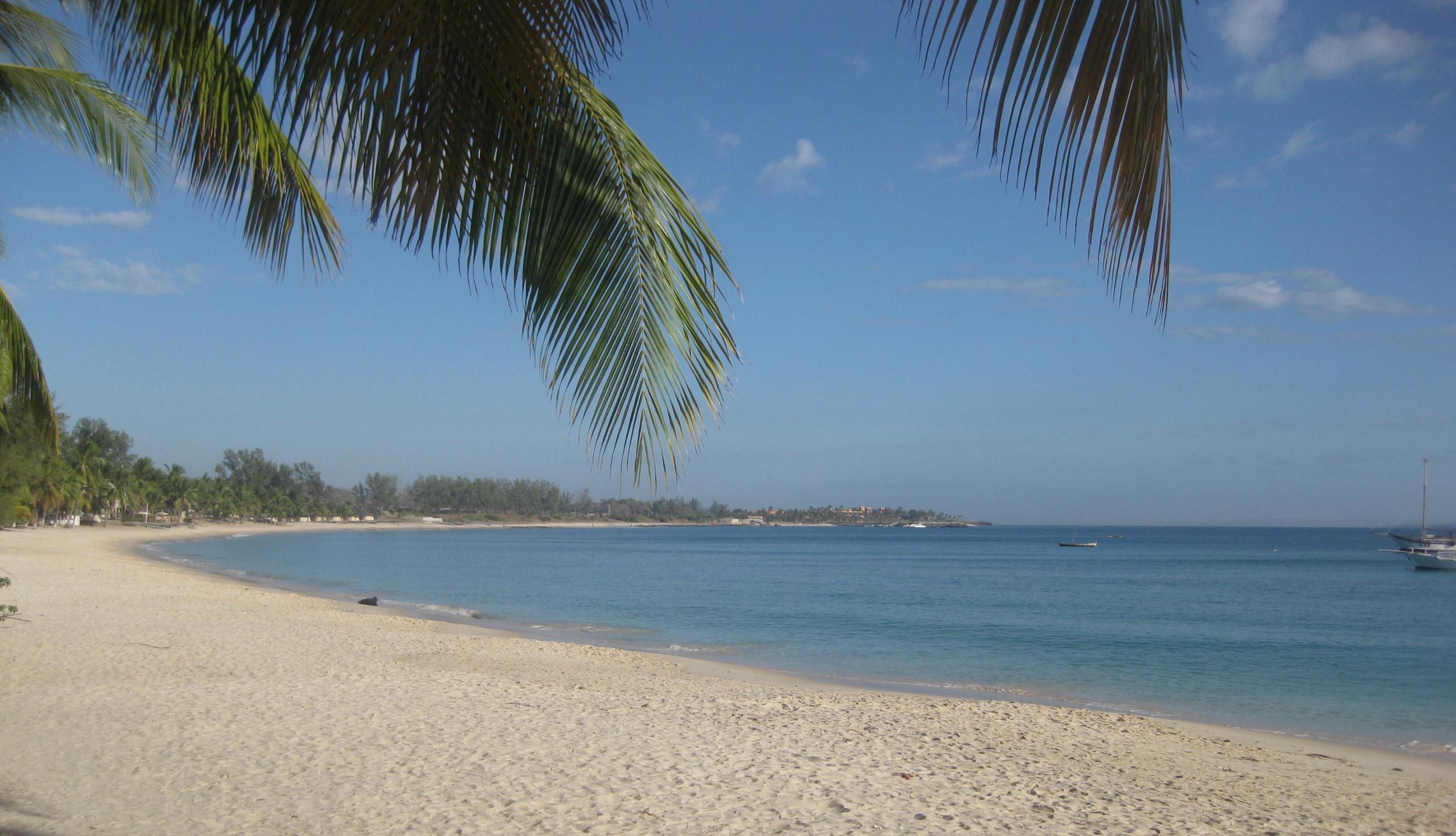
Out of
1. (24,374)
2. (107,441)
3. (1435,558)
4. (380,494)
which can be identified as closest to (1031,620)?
(24,374)

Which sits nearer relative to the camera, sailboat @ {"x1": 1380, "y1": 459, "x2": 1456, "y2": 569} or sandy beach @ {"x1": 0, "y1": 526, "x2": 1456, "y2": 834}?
sandy beach @ {"x1": 0, "y1": 526, "x2": 1456, "y2": 834}

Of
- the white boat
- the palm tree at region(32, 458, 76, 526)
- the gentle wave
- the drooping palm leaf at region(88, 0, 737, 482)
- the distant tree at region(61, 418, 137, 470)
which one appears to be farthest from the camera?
the distant tree at region(61, 418, 137, 470)

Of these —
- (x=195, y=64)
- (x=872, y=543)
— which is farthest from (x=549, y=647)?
(x=872, y=543)

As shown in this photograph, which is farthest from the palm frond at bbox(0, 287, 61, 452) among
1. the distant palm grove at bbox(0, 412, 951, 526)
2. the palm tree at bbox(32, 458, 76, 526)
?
the palm tree at bbox(32, 458, 76, 526)

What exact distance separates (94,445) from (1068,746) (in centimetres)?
8106

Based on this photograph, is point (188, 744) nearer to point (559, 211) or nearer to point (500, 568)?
point (559, 211)

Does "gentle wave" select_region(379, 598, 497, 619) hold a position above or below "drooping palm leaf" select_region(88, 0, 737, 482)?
below

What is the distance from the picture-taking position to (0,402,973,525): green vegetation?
36.0 m

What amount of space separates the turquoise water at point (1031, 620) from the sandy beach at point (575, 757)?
152 inches

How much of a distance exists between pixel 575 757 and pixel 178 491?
113 metres

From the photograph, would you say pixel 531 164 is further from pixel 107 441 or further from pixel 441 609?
pixel 107 441

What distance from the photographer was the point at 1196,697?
15594mm

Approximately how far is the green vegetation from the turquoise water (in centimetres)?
452

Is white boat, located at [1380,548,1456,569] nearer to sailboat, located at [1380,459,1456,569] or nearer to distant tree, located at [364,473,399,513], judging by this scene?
sailboat, located at [1380,459,1456,569]
